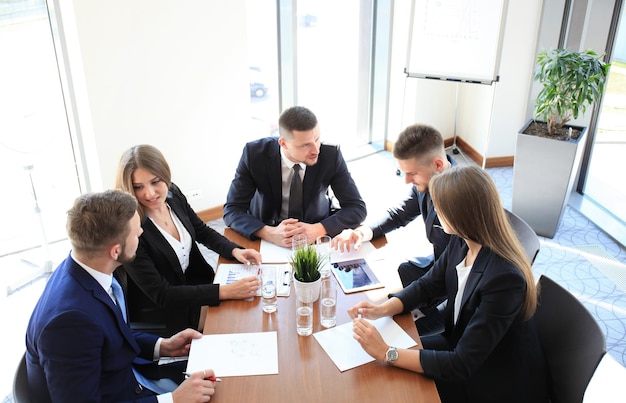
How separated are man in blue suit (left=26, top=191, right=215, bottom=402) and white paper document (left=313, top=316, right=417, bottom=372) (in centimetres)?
39

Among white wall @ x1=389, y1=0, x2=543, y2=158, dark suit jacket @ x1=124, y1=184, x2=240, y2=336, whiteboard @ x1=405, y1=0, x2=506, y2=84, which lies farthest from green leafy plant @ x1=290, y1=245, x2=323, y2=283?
white wall @ x1=389, y1=0, x2=543, y2=158

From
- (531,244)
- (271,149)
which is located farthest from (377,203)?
(531,244)

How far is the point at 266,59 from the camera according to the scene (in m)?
4.66

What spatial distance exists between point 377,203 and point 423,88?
149 cm

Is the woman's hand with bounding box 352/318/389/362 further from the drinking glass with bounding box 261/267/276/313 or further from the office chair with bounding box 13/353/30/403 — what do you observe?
the office chair with bounding box 13/353/30/403

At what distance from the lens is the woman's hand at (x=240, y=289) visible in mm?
1974

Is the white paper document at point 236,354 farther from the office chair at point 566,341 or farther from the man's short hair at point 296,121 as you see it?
the man's short hair at point 296,121

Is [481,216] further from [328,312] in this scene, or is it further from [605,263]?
[605,263]

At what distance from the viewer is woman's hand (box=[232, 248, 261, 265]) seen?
2223 mm

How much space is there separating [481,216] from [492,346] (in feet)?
1.37

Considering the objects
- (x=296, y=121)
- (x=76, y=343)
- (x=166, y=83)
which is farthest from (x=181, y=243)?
(x=166, y=83)

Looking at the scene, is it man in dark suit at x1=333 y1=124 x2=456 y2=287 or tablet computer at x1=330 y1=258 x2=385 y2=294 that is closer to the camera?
tablet computer at x1=330 y1=258 x2=385 y2=294

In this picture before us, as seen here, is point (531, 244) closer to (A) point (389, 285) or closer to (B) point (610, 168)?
(A) point (389, 285)

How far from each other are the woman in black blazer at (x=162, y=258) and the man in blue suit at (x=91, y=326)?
26 cm
